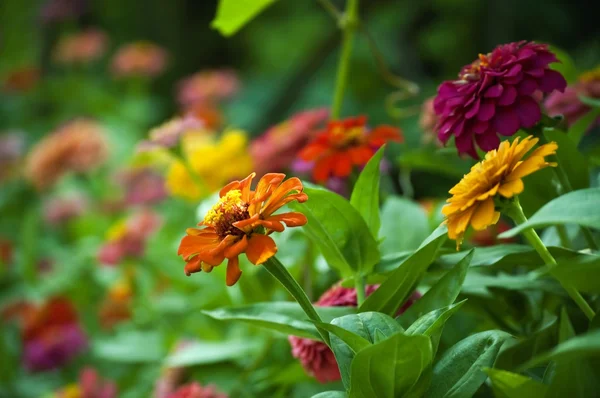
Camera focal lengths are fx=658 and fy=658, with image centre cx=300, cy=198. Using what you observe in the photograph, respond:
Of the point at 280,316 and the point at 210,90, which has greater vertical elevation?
the point at 210,90

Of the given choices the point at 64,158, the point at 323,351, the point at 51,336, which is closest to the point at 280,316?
the point at 323,351

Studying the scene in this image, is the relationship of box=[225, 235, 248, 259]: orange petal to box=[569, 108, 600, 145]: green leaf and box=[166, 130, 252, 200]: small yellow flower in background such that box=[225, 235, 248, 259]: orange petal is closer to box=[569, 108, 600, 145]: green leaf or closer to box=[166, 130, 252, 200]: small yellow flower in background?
box=[569, 108, 600, 145]: green leaf

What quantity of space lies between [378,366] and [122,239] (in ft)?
2.06

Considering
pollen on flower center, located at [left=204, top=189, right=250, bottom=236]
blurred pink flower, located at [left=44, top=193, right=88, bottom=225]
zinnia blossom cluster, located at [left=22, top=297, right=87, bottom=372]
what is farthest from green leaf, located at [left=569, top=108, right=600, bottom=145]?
blurred pink flower, located at [left=44, top=193, right=88, bottom=225]

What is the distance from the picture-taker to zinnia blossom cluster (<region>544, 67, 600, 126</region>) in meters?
0.55

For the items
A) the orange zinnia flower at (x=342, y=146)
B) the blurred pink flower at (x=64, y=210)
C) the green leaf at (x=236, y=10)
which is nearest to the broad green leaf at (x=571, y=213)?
the orange zinnia flower at (x=342, y=146)

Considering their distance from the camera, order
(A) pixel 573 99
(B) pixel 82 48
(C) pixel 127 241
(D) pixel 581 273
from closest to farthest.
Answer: (D) pixel 581 273 < (A) pixel 573 99 < (C) pixel 127 241 < (B) pixel 82 48

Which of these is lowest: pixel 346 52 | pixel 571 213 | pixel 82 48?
pixel 571 213

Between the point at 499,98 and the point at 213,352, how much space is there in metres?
0.37

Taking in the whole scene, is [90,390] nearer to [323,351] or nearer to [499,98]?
[323,351]

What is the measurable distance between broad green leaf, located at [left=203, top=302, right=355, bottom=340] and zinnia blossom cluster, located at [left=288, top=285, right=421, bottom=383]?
0.02 meters

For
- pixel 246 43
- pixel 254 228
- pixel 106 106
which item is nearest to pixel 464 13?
pixel 246 43

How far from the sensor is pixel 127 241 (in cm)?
89

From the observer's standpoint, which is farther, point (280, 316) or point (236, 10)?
point (236, 10)
